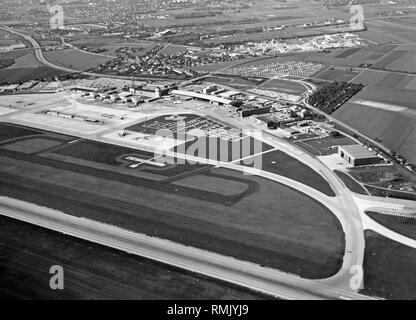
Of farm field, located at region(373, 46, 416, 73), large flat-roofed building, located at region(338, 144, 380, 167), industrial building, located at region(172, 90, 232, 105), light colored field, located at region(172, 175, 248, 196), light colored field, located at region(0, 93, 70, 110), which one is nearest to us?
light colored field, located at region(172, 175, 248, 196)

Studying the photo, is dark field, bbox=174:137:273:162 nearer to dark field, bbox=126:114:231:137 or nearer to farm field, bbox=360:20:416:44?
dark field, bbox=126:114:231:137

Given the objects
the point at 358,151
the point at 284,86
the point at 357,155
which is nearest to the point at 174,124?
the point at 358,151

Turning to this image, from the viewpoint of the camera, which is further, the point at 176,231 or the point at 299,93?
the point at 299,93

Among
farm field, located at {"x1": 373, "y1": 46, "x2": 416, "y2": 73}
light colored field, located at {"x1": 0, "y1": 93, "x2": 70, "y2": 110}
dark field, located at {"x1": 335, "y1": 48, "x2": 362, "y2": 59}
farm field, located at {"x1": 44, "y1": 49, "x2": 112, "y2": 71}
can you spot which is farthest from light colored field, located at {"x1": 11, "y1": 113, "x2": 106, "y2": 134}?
dark field, located at {"x1": 335, "y1": 48, "x2": 362, "y2": 59}

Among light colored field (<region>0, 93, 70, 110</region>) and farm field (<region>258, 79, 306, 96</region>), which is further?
farm field (<region>258, 79, 306, 96</region>)

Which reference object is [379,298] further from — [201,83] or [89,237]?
[201,83]

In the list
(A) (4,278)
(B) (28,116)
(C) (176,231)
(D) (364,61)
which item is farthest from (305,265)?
(D) (364,61)
